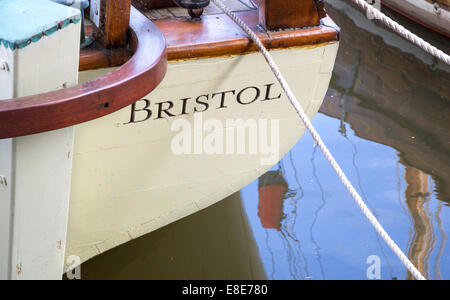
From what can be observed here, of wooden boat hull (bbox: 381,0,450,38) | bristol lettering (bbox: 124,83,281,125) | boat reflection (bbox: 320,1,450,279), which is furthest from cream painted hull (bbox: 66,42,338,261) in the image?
wooden boat hull (bbox: 381,0,450,38)

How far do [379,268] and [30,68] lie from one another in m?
1.82

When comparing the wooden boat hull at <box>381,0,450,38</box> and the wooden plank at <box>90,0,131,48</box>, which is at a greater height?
the wooden plank at <box>90,0,131,48</box>

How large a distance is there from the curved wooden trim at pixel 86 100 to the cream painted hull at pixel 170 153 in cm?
32

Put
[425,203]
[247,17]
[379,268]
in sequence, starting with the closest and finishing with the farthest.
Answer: [247,17]
[379,268]
[425,203]

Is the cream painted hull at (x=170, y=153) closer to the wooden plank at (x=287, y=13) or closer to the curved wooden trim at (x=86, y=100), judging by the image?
the wooden plank at (x=287, y=13)

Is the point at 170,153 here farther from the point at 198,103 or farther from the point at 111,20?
the point at 111,20

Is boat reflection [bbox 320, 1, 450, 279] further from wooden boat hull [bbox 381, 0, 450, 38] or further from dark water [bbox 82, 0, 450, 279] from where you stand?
wooden boat hull [bbox 381, 0, 450, 38]

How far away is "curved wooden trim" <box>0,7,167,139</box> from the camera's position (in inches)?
54.4

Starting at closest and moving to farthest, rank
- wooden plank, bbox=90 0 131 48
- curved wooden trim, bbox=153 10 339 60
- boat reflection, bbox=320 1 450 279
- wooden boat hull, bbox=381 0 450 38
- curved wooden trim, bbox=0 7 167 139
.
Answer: curved wooden trim, bbox=0 7 167 139 < wooden plank, bbox=90 0 131 48 < curved wooden trim, bbox=153 10 339 60 < boat reflection, bbox=320 1 450 279 < wooden boat hull, bbox=381 0 450 38

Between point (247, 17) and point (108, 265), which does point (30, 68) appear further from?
point (108, 265)

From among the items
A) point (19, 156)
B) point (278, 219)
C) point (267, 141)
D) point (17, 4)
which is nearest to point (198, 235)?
point (278, 219)

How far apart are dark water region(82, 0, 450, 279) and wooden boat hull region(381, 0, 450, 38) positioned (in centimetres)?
78

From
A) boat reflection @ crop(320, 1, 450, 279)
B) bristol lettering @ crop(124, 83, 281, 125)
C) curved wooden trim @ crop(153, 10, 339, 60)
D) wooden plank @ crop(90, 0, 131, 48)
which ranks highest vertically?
wooden plank @ crop(90, 0, 131, 48)

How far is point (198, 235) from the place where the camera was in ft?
9.62
